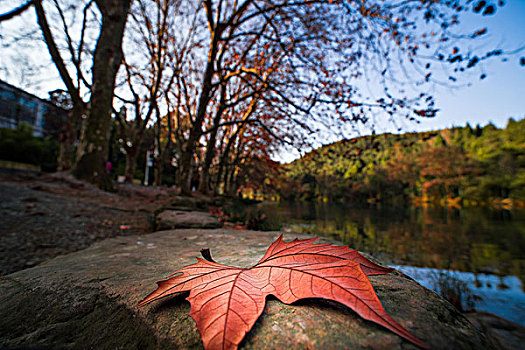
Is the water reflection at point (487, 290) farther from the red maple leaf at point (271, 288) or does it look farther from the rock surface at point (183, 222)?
the red maple leaf at point (271, 288)

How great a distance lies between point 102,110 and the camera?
529 centimetres

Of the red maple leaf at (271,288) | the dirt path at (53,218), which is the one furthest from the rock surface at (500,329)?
the dirt path at (53,218)

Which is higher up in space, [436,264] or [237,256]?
[237,256]

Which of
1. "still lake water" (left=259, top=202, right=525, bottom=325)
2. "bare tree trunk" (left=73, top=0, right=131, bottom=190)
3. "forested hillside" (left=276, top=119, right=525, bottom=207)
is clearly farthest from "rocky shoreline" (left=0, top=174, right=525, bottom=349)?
"forested hillside" (left=276, top=119, right=525, bottom=207)

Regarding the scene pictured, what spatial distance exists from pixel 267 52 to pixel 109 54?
230 inches

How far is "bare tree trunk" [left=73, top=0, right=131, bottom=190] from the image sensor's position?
198 inches

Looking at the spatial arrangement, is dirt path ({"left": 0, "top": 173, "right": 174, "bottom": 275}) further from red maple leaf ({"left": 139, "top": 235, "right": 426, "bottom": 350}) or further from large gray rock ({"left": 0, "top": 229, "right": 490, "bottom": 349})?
red maple leaf ({"left": 139, "top": 235, "right": 426, "bottom": 350})

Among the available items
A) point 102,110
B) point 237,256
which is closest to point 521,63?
point 237,256

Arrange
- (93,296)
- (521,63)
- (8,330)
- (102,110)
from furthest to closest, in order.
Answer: (102,110) < (521,63) < (93,296) < (8,330)

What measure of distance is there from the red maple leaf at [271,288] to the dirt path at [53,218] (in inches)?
82.3

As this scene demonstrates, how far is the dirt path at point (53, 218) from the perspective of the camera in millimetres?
2107

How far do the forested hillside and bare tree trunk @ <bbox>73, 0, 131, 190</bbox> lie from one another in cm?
1750

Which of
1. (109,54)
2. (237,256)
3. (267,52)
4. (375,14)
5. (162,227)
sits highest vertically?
(267,52)

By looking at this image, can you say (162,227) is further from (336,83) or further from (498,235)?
(498,235)
